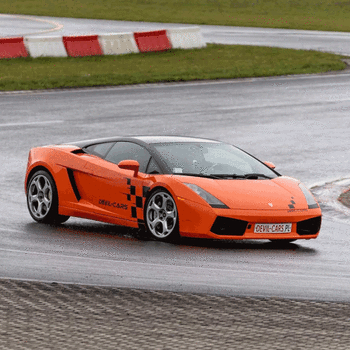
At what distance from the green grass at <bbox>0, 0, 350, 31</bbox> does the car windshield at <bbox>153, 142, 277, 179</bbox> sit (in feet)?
123

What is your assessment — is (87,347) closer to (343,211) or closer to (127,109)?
(343,211)

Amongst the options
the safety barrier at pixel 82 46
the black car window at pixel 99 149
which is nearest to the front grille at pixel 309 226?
the black car window at pixel 99 149

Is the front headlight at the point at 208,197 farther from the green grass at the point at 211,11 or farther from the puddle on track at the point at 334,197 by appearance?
the green grass at the point at 211,11

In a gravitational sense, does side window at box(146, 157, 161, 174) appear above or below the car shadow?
above

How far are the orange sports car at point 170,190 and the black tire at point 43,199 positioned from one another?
12 mm

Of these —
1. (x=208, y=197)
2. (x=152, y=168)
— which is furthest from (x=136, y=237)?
(x=208, y=197)

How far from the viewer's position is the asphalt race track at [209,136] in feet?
30.3

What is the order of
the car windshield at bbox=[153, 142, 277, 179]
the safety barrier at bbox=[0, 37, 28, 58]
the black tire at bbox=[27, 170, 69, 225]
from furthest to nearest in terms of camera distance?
the safety barrier at bbox=[0, 37, 28, 58] < the black tire at bbox=[27, 170, 69, 225] < the car windshield at bbox=[153, 142, 277, 179]

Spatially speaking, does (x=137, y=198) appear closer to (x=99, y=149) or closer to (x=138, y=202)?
(x=138, y=202)

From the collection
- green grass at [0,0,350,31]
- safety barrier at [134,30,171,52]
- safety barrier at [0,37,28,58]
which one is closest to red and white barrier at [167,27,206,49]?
safety barrier at [134,30,171,52]

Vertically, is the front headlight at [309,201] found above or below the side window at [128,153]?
below

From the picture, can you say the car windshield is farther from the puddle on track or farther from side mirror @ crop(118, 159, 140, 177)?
the puddle on track

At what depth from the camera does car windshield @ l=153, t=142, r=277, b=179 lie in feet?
38.4

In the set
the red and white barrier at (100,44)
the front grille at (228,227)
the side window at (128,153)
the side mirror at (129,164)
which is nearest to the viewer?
the front grille at (228,227)
